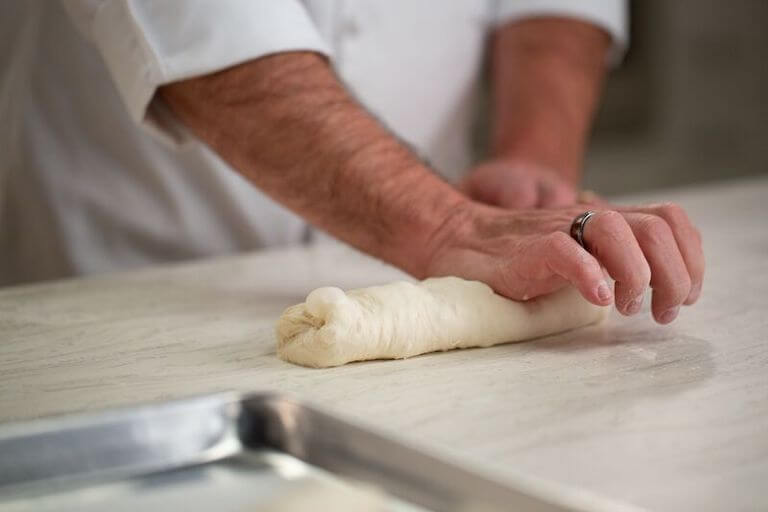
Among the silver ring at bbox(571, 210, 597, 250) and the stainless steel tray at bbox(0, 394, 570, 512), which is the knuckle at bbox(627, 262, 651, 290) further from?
the stainless steel tray at bbox(0, 394, 570, 512)

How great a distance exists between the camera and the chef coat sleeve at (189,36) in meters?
1.13

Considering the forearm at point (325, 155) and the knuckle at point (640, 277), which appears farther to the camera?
the forearm at point (325, 155)

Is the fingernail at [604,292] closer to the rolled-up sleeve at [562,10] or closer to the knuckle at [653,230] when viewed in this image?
the knuckle at [653,230]

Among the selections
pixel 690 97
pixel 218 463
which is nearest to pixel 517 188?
pixel 218 463

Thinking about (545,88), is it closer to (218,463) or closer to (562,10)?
(562,10)

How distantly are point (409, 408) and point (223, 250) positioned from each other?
919mm

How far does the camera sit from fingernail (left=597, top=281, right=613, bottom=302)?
913 mm

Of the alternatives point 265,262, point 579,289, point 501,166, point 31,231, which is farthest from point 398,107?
point 579,289

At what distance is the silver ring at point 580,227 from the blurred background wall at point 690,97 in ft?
10.5

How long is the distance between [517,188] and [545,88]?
0.44m

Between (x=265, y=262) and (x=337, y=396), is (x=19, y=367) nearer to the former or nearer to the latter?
(x=337, y=396)

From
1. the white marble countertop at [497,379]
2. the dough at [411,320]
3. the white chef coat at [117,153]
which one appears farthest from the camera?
the white chef coat at [117,153]

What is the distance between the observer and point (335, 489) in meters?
0.74

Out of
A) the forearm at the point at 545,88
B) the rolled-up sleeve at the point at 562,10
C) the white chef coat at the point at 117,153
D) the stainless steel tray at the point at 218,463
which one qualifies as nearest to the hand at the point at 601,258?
the stainless steel tray at the point at 218,463
